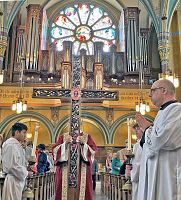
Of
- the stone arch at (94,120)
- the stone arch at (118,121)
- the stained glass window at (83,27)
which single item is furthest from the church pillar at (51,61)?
the stone arch at (118,121)

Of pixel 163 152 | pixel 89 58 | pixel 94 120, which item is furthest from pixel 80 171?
pixel 89 58

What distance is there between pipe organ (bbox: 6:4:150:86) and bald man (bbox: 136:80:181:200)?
1443 cm

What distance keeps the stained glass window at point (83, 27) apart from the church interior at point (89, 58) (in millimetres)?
69

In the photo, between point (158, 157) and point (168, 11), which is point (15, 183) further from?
point (168, 11)

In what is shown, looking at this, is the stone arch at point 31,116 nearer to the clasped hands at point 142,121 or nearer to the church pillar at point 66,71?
the church pillar at point 66,71

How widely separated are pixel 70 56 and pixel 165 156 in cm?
1587

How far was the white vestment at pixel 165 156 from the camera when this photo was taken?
2680mm

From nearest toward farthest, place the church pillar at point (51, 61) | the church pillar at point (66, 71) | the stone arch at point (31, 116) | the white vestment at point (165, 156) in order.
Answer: the white vestment at point (165, 156) < the church pillar at point (66, 71) < the stone arch at point (31, 116) < the church pillar at point (51, 61)

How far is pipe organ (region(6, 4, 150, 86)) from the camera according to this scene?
18.2 m

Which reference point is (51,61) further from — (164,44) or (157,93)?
(157,93)

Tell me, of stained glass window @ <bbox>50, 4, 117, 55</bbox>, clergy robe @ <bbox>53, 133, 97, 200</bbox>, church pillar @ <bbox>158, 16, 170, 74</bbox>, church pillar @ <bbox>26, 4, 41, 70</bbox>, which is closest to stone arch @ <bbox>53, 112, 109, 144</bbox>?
church pillar @ <bbox>26, 4, 41, 70</bbox>

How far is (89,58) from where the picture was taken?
19.2 m

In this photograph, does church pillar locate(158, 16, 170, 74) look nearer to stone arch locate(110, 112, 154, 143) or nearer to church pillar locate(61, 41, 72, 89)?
stone arch locate(110, 112, 154, 143)

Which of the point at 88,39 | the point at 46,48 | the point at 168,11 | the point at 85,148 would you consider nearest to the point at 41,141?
the point at 46,48
